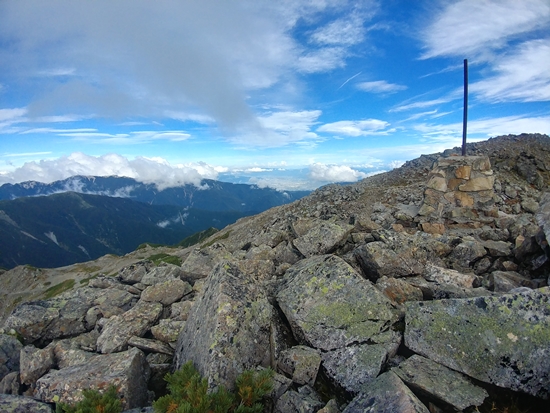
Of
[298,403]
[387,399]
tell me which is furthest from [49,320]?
[387,399]

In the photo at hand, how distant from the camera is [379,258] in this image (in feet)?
37.1

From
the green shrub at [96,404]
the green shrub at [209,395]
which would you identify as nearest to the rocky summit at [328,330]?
the green shrub at [209,395]

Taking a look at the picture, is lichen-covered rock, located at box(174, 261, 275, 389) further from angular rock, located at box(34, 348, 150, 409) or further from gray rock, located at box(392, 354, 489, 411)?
gray rock, located at box(392, 354, 489, 411)

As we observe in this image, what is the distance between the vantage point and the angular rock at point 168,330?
9969mm

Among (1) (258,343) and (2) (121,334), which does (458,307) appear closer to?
(1) (258,343)

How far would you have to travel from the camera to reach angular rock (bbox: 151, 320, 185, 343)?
9969mm

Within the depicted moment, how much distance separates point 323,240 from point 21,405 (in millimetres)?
11364

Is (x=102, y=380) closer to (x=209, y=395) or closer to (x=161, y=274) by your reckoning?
(x=209, y=395)

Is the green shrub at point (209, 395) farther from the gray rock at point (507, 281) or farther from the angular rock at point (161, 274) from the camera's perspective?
the angular rock at point (161, 274)

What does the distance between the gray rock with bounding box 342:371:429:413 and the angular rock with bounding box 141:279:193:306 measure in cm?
881

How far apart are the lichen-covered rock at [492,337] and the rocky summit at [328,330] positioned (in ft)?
0.07

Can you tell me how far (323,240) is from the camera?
1422 centimetres

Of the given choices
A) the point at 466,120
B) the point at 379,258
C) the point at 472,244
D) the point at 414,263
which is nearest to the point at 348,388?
the point at 379,258

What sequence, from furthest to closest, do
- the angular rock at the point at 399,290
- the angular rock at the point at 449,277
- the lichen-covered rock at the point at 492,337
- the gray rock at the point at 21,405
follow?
the angular rock at the point at 449,277 < the angular rock at the point at 399,290 < the gray rock at the point at 21,405 < the lichen-covered rock at the point at 492,337
